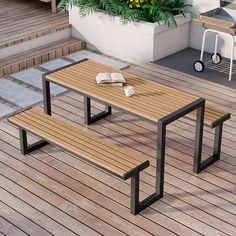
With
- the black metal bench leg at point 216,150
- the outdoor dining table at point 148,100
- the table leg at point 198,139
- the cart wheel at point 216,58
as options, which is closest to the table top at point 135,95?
the outdoor dining table at point 148,100

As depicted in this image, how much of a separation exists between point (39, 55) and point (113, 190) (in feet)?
9.09

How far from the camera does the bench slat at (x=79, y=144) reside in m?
3.83

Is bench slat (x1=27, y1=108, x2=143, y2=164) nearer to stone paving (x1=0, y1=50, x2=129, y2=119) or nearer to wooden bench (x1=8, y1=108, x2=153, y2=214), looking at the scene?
wooden bench (x1=8, y1=108, x2=153, y2=214)

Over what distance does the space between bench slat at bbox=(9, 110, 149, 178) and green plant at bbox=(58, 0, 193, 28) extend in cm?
242

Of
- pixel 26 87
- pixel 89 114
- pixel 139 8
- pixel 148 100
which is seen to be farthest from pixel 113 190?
pixel 139 8

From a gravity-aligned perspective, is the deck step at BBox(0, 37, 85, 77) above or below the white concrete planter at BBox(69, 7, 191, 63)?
below

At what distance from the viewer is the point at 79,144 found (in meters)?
A: 4.11

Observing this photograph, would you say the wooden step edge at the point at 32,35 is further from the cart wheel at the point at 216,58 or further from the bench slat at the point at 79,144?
the bench slat at the point at 79,144

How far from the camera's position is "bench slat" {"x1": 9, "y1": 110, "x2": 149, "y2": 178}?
383 cm

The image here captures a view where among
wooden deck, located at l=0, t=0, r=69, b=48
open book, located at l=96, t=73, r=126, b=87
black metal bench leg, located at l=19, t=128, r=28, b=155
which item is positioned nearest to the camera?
open book, located at l=96, t=73, r=126, b=87

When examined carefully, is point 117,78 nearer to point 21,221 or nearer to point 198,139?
point 198,139

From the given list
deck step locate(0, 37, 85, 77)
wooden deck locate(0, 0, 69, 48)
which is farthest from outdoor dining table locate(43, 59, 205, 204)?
wooden deck locate(0, 0, 69, 48)

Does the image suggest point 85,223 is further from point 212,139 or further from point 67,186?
point 212,139

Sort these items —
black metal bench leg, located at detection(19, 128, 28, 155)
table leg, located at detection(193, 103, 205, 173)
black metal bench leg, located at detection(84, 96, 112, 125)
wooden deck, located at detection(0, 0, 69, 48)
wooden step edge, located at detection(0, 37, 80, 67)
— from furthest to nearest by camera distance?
wooden deck, located at detection(0, 0, 69, 48), wooden step edge, located at detection(0, 37, 80, 67), black metal bench leg, located at detection(84, 96, 112, 125), black metal bench leg, located at detection(19, 128, 28, 155), table leg, located at detection(193, 103, 205, 173)
